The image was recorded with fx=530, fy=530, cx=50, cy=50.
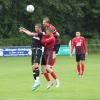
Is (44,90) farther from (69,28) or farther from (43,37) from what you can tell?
(69,28)

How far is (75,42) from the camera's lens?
23.9 meters

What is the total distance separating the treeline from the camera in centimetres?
5491

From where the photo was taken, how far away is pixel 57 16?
57.5m

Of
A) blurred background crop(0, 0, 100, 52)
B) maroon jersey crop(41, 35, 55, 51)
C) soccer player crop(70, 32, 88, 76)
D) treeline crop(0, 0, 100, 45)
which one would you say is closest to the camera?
maroon jersey crop(41, 35, 55, 51)

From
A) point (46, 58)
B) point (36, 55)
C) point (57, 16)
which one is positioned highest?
point (57, 16)

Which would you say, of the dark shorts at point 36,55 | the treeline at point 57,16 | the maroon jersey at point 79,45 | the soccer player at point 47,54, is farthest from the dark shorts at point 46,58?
the treeline at point 57,16

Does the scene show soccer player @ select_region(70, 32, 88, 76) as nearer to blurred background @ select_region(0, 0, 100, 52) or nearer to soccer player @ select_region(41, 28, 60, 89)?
soccer player @ select_region(41, 28, 60, 89)

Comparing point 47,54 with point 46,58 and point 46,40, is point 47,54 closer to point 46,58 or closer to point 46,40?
point 46,58

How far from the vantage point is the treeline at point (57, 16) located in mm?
54906

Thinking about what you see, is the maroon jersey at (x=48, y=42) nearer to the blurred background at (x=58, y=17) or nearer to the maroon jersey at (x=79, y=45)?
the maroon jersey at (x=79, y=45)

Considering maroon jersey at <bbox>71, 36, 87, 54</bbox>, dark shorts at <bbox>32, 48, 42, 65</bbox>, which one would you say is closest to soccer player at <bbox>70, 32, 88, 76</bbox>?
maroon jersey at <bbox>71, 36, 87, 54</bbox>

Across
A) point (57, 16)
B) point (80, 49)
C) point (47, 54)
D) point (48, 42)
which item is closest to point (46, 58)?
point (47, 54)

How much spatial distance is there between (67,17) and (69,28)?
145cm

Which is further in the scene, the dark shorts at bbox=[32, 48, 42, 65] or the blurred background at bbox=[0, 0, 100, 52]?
the blurred background at bbox=[0, 0, 100, 52]
